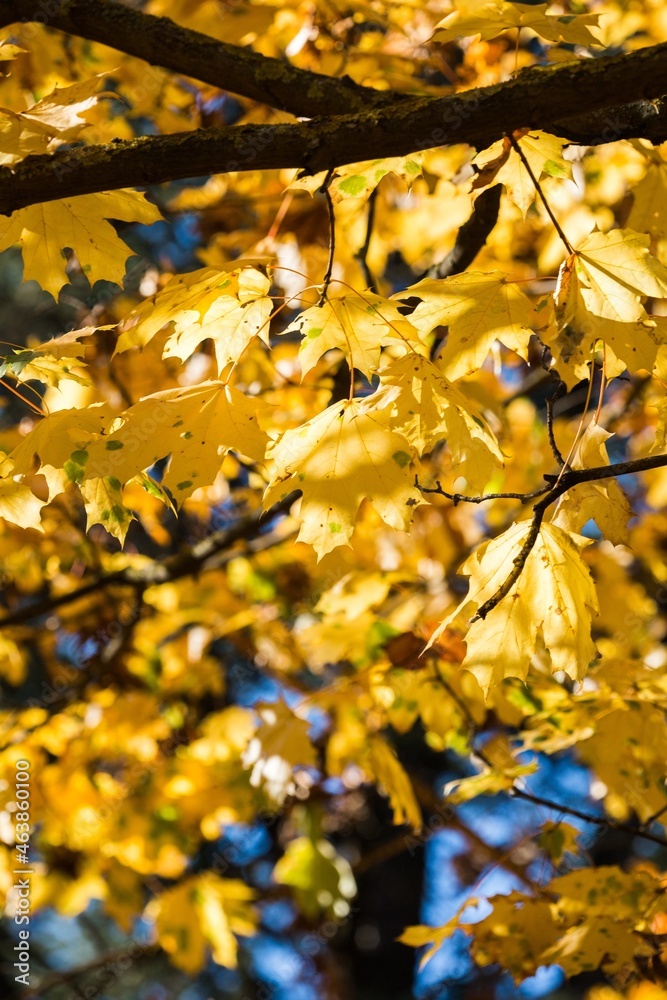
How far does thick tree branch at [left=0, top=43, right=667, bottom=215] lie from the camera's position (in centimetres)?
114

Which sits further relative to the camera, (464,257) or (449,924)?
(464,257)

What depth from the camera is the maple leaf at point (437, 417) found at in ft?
4.37

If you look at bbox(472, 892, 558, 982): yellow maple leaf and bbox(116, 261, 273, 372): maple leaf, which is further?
bbox(472, 892, 558, 982): yellow maple leaf

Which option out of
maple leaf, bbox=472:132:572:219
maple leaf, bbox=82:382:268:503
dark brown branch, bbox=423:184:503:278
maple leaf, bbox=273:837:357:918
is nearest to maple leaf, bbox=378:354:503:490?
maple leaf, bbox=82:382:268:503

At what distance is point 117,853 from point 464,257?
2685mm

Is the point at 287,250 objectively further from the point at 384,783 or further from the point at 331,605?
the point at 384,783

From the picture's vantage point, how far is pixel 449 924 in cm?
177

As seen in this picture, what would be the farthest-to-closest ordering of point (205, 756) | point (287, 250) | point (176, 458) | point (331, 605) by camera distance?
point (205, 756), point (287, 250), point (331, 605), point (176, 458)

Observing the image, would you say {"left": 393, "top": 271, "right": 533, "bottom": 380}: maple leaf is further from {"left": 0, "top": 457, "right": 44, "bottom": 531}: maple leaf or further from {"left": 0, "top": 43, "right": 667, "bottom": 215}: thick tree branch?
{"left": 0, "top": 457, "right": 44, "bottom": 531}: maple leaf

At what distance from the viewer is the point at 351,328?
1.39 metres

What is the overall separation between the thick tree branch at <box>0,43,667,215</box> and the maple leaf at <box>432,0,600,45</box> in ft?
0.94

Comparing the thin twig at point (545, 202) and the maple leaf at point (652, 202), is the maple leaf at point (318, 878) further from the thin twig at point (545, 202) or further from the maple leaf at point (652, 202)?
the thin twig at point (545, 202)

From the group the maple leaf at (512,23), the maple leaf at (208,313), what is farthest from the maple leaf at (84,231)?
the maple leaf at (512,23)

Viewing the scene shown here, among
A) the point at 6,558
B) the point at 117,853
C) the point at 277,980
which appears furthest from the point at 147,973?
the point at 6,558
